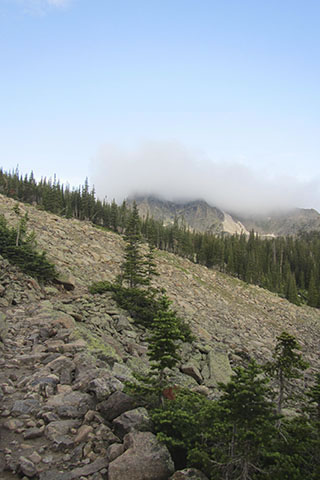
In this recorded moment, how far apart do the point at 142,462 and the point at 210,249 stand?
78.4m

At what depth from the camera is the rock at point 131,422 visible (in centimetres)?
652

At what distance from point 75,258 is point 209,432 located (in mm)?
32720

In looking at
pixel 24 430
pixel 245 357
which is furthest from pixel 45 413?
pixel 245 357

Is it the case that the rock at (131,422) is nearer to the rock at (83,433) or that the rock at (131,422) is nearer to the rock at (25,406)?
the rock at (83,433)

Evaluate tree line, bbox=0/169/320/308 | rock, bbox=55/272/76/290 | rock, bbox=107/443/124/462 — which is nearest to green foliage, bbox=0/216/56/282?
rock, bbox=55/272/76/290

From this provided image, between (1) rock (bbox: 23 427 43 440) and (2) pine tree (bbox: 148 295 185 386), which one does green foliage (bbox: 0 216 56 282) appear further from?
(2) pine tree (bbox: 148 295 185 386)

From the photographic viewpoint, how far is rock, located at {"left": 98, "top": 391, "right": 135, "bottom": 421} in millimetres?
7285

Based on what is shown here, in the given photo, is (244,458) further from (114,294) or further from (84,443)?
(114,294)

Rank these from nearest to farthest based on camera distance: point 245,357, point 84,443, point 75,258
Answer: point 84,443 → point 245,357 → point 75,258

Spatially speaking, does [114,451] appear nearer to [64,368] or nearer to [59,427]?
[59,427]

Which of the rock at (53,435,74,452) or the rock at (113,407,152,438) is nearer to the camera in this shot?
the rock at (53,435,74,452)

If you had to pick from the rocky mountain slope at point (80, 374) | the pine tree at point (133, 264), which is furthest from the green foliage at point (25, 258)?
the pine tree at point (133, 264)

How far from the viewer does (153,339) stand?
7.51m

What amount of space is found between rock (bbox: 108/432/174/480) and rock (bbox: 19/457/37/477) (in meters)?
1.52
